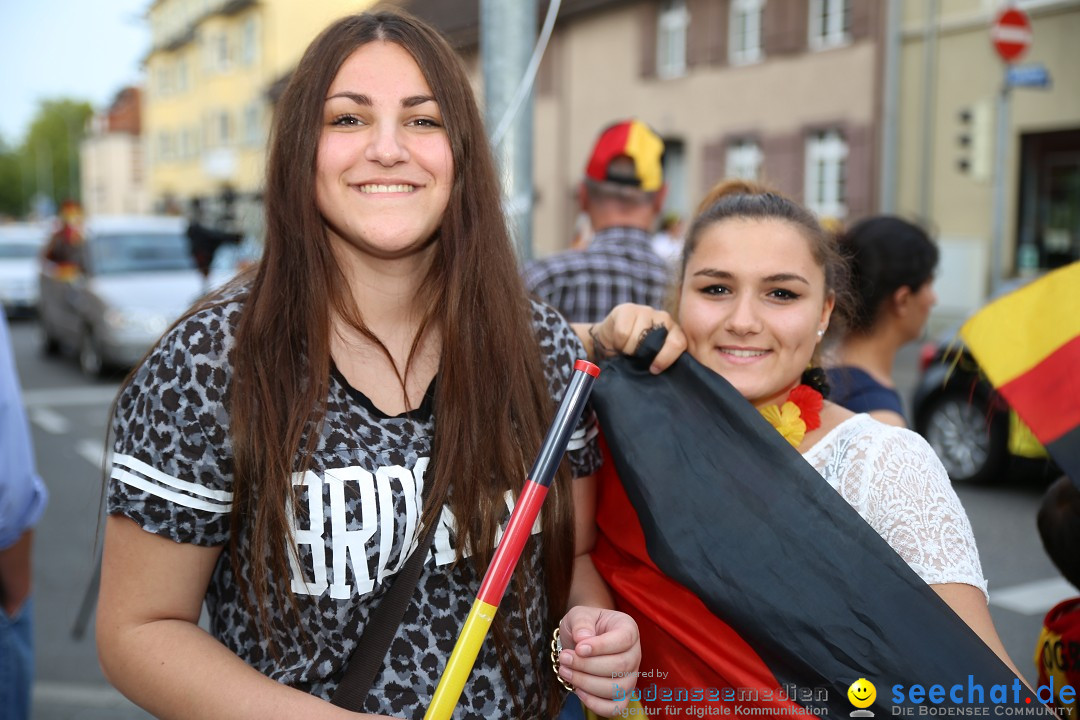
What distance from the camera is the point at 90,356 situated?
11.2m

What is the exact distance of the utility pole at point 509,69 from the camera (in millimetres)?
3039

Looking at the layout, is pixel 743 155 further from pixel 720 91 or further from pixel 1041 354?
pixel 1041 354

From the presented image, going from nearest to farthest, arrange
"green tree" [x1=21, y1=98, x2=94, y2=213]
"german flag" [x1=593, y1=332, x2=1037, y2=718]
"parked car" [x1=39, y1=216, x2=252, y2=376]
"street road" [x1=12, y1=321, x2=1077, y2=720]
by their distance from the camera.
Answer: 1. "german flag" [x1=593, y1=332, x2=1037, y2=718]
2. "street road" [x1=12, y1=321, x2=1077, y2=720]
3. "parked car" [x1=39, y1=216, x2=252, y2=376]
4. "green tree" [x1=21, y1=98, x2=94, y2=213]

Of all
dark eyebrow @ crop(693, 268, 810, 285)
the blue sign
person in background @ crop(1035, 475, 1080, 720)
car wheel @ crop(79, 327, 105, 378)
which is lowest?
car wheel @ crop(79, 327, 105, 378)

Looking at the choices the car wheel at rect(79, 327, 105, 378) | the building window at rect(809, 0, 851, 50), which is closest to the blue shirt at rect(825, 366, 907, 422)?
the car wheel at rect(79, 327, 105, 378)

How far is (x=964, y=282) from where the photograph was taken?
14516 millimetres

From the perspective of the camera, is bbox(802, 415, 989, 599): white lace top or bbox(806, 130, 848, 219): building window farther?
bbox(806, 130, 848, 219): building window

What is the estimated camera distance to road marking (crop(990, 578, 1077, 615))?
15.1 feet

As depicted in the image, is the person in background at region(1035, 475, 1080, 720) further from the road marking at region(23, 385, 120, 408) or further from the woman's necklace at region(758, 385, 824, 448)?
the road marking at region(23, 385, 120, 408)

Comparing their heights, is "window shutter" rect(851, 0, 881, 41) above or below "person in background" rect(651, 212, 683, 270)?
above

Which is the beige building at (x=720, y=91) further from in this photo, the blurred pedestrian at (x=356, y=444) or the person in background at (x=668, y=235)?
the blurred pedestrian at (x=356, y=444)

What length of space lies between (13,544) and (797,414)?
1.67 m

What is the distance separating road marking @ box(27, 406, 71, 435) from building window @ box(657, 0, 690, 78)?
1341cm

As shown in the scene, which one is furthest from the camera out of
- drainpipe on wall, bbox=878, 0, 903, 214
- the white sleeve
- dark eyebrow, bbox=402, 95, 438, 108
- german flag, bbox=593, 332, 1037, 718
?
drainpipe on wall, bbox=878, 0, 903, 214
